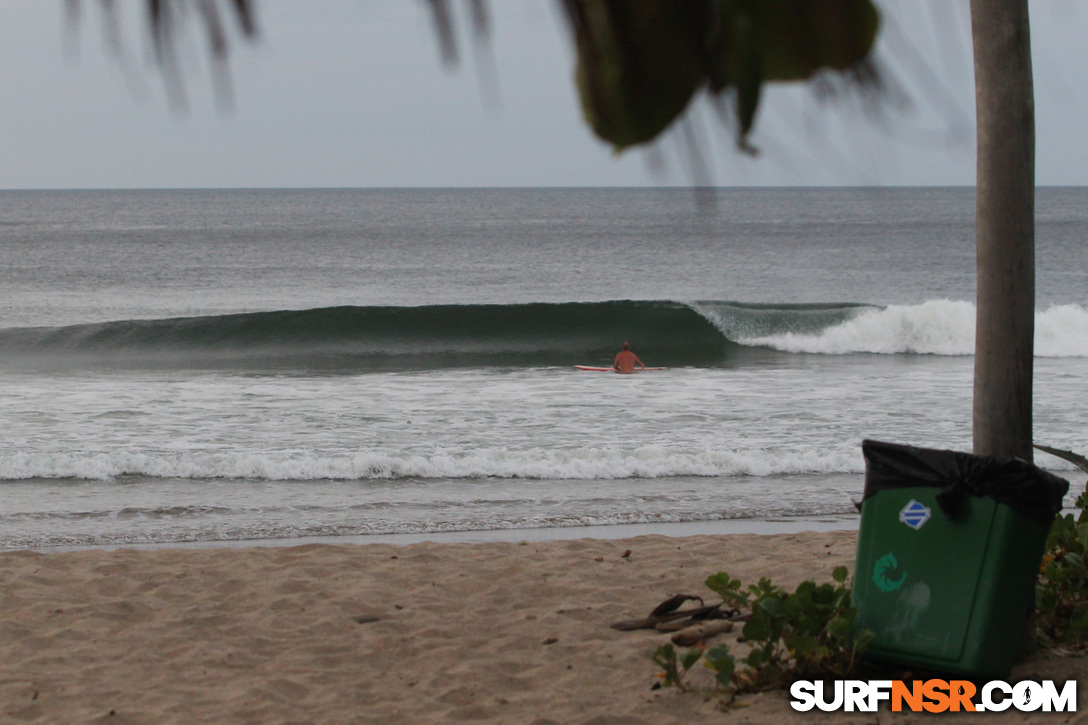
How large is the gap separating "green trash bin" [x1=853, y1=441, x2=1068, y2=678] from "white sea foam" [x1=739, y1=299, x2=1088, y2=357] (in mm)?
17926

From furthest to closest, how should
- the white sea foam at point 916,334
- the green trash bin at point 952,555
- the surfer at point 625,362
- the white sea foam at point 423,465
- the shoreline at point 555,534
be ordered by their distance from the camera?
the white sea foam at point 916,334, the surfer at point 625,362, the white sea foam at point 423,465, the shoreline at point 555,534, the green trash bin at point 952,555

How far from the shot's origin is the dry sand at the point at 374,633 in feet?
12.5

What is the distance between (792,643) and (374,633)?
2.06 metres

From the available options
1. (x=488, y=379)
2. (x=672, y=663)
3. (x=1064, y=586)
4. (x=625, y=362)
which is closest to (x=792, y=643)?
(x=672, y=663)

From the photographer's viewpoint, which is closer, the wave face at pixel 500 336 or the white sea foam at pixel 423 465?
the white sea foam at pixel 423 465

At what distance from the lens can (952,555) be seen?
138 inches

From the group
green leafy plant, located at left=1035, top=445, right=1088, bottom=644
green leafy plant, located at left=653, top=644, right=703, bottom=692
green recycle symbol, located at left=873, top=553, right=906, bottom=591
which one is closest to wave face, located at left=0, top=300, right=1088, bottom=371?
green leafy plant, located at left=1035, top=445, right=1088, bottom=644

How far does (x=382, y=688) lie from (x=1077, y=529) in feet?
9.59

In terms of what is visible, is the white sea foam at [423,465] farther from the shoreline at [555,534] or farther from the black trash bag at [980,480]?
the black trash bag at [980,480]

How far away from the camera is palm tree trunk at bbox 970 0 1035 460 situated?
3279 millimetres

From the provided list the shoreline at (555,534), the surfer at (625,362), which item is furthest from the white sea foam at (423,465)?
the surfer at (625,362)

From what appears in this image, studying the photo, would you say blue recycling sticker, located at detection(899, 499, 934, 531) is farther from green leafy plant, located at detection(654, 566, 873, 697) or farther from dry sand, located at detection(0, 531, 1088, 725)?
dry sand, located at detection(0, 531, 1088, 725)

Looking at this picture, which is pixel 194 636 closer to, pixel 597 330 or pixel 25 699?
pixel 25 699

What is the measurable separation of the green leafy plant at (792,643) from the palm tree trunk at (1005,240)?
80 cm
